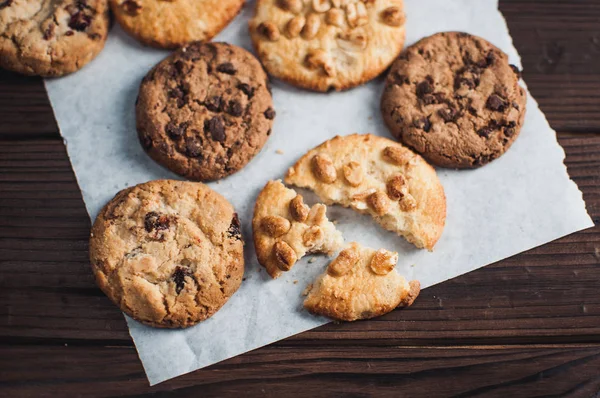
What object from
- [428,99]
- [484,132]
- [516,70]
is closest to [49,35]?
[428,99]

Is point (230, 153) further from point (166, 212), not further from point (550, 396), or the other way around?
point (550, 396)

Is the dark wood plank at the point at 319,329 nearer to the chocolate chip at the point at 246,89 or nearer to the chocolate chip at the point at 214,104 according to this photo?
the chocolate chip at the point at 214,104

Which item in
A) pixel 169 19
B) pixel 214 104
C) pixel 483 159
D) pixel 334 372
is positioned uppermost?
pixel 169 19

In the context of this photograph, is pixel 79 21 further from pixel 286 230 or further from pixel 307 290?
pixel 307 290

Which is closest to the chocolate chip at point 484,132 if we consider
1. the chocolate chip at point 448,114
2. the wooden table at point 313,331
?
the chocolate chip at point 448,114

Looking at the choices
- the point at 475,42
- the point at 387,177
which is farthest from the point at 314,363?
the point at 475,42
